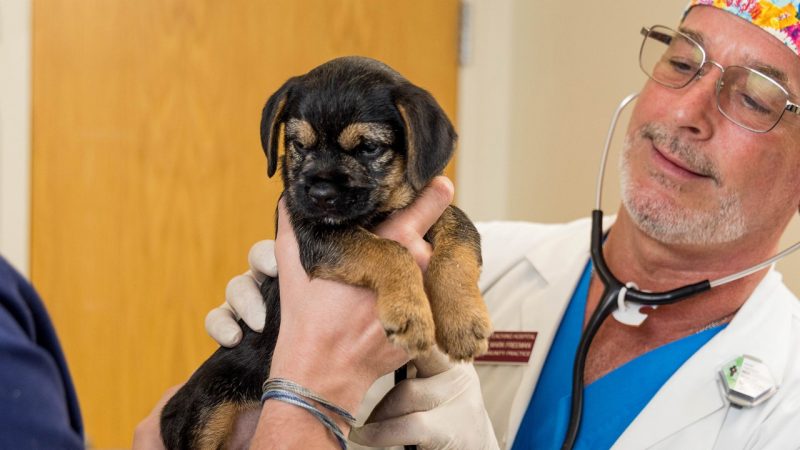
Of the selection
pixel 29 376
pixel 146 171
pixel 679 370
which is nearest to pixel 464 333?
pixel 679 370

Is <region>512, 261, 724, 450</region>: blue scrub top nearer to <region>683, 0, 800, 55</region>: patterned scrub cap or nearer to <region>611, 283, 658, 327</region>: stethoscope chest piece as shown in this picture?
<region>611, 283, 658, 327</region>: stethoscope chest piece

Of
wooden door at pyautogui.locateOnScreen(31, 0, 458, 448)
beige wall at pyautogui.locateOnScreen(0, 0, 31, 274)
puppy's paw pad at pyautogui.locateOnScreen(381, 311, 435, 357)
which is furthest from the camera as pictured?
wooden door at pyautogui.locateOnScreen(31, 0, 458, 448)

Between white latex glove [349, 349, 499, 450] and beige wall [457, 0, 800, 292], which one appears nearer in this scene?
white latex glove [349, 349, 499, 450]

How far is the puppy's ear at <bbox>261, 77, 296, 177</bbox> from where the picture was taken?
167 cm

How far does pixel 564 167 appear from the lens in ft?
12.1

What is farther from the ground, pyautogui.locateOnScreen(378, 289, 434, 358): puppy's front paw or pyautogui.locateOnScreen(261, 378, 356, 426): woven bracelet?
pyautogui.locateOnScreen(378, 289, 434, 358): puppy's front paw

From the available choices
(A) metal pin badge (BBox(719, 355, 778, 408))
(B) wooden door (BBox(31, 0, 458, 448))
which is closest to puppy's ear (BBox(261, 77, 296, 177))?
(A) metal pin badge (BBox(719, 355, 778, 408))

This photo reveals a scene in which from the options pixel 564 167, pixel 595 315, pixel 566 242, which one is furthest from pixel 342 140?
pixel 564 167

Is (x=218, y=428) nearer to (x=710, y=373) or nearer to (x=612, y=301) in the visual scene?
(x=612, y=301)

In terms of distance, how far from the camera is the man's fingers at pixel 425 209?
167cm

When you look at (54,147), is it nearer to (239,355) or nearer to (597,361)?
(239,355)

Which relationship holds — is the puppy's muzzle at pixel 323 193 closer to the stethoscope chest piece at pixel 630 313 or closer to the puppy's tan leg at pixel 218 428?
the puppy's tan leg at pixel 218 428

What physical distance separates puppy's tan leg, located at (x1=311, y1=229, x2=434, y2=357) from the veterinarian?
6 cm

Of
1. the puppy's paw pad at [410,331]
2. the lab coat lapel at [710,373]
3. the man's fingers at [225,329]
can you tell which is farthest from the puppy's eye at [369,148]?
the lab coat lapel at [710,373]
